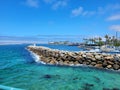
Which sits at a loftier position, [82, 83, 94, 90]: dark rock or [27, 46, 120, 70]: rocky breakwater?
[27, 46, 120, 70]: rocky breakwater

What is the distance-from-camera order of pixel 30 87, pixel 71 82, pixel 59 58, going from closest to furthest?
pixel 30 87 < pixel 71 82 < pixel 59 58

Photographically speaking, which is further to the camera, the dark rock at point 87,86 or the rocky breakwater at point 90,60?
the rocky breakwater at point 90,60

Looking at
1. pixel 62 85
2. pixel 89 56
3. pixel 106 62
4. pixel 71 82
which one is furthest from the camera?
pixel 89 56

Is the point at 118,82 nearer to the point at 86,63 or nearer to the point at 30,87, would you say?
the point at 30,87

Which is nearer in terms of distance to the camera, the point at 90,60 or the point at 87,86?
the point at 87,86

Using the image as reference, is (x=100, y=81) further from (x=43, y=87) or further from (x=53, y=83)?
(x=43, y=87)

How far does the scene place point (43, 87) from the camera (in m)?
10.3

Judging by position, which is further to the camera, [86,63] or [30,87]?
[86,63]

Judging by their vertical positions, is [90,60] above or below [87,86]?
above

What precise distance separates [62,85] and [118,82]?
3.75 m

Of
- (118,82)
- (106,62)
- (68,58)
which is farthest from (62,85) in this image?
(68,58)

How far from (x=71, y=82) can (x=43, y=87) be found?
2.11 metres

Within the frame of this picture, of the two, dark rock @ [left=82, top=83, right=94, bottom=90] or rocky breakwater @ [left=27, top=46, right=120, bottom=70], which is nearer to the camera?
dark rock @ [left=82, top=83, right=94, bottom=90]

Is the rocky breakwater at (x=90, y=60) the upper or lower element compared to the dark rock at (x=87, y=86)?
upper
